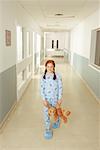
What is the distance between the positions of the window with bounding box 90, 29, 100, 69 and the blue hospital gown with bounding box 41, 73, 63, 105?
3.17m

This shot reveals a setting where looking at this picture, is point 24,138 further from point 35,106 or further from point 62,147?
point 35,106

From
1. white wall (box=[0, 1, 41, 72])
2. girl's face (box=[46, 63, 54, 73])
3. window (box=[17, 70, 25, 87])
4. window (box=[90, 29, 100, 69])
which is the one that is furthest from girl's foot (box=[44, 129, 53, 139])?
window (box=[90, 29, 100, 69])

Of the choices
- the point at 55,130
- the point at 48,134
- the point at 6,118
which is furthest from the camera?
the point at 6,118

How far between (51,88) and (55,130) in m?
0.84

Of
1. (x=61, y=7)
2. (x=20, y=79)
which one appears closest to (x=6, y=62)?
(x=61, y=7)

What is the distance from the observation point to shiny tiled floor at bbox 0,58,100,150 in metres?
3.02

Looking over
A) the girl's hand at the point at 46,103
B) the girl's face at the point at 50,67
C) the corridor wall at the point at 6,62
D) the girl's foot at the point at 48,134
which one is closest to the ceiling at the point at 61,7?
the corridor wall at the point at 6,62

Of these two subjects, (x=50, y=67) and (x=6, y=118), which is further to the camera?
(x=6, y=118)

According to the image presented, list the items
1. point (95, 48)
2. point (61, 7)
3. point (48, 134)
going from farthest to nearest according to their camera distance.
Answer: point (95, 48) < point (61, 7) < point (48, 134)

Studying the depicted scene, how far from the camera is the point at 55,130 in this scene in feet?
11.6

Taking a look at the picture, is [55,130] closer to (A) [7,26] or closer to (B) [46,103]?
(B) [46,103]

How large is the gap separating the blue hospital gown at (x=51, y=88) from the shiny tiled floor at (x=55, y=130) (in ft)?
2.15

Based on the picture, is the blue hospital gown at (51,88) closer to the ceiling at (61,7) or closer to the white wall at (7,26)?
the white wall at (7,26)

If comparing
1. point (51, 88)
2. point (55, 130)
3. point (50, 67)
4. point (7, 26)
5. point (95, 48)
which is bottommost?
point (55, 130)
